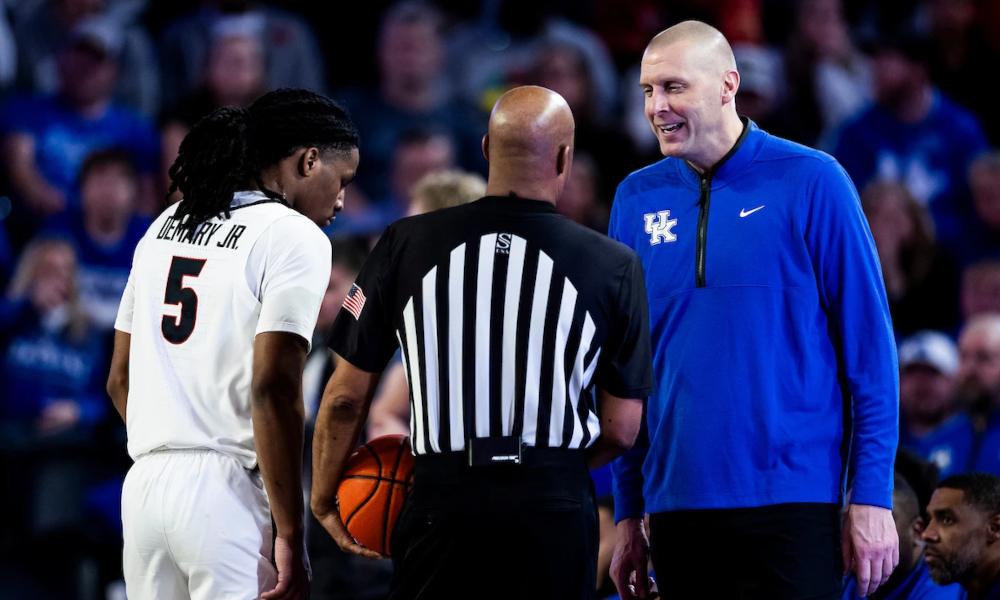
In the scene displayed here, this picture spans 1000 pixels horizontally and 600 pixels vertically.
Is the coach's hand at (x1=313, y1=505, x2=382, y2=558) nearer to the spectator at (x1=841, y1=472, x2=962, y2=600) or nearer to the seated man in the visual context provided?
the spectator at (x1=841, y1=472, x2=962, y2=600)

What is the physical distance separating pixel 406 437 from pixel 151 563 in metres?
0.80

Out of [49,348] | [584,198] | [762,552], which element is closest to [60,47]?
[49,348]

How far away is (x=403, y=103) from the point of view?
31.8 ft

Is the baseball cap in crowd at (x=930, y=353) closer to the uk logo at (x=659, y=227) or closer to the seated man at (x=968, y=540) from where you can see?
the seated man at (x=968, y=540)

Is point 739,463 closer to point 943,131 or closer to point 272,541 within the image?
point 272,541

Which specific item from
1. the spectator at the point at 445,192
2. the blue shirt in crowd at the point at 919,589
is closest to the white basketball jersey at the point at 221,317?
the spectator at the point at 445,192

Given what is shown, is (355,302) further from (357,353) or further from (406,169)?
(406,169)

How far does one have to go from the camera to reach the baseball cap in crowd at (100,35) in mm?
8844

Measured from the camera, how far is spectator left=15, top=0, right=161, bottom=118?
9.23 metres

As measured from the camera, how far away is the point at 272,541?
3.35 meters

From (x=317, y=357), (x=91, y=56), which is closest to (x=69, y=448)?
(x=317, y=357)

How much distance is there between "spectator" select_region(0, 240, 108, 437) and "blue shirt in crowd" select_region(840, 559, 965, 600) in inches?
195

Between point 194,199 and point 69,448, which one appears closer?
point 194,199

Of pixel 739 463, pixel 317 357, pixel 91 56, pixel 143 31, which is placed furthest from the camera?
pixel 143 31
